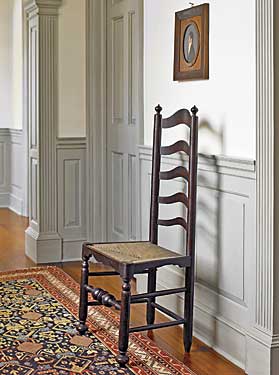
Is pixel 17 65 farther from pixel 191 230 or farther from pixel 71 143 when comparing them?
pixel 191 230

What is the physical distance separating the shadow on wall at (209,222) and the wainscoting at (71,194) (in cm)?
199

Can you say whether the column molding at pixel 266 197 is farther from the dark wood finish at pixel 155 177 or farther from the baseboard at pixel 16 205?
the baseboard at pixel 16 205

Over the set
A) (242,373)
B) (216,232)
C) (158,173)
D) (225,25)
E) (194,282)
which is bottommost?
(242,373)

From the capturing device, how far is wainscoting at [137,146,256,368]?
309cm

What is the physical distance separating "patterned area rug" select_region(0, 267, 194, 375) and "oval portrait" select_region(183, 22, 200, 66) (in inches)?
58.3

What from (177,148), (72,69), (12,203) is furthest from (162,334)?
(12,203)

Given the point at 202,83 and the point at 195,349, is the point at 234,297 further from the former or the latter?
the point at 202,83

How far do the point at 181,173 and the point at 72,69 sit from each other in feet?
7.35

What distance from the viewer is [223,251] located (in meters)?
3.32

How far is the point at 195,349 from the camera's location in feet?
11.0

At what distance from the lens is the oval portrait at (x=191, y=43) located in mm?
3514

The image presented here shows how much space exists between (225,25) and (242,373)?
162 centimetres

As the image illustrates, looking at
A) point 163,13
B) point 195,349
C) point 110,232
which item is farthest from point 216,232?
point 110,232

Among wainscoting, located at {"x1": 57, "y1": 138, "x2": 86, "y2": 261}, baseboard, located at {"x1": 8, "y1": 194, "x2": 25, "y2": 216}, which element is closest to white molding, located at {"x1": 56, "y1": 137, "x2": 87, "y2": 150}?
wainscoting, located at {"x1": 57, "y1": 138, "x2": 86, "y2": 261}
